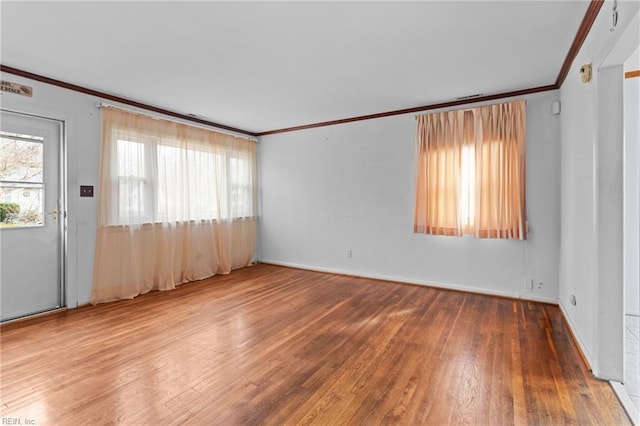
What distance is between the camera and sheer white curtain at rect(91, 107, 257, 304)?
4.06 meters

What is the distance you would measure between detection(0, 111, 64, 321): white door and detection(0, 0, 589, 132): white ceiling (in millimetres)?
702

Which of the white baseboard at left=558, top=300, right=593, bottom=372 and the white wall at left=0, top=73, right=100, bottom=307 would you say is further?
the white wall at left=0, top=73, right=100, bottom=307

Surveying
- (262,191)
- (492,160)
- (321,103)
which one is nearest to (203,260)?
(262,191)

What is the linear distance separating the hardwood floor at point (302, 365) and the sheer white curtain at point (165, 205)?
664mm

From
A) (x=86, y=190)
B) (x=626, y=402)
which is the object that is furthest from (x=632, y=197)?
(x=86, y=190)

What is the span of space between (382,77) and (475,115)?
154 centimetres

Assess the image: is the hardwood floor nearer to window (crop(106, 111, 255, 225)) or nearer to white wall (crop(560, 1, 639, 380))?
white wall (crop(560, 1, 639, 380))

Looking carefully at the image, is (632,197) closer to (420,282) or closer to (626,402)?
(626,402)

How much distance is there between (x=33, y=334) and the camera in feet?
9.81

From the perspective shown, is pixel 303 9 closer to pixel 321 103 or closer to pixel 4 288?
pixel 321 103

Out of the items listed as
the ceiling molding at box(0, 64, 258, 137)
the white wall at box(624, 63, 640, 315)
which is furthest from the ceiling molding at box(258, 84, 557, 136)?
the ceiling molding at box(0, 64, 258, 137)

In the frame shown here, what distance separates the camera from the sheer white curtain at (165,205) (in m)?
4.06

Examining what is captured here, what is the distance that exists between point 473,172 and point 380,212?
4.85 ft

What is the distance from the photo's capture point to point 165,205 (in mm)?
4680
